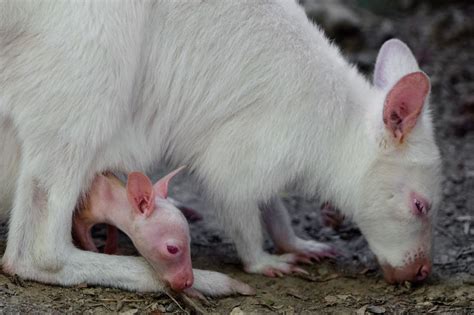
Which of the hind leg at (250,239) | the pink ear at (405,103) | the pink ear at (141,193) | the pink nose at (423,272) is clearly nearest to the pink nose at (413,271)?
the pink nose at (423,272)

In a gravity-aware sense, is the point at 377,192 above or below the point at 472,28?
below

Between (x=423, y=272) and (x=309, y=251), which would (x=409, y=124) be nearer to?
(x=423, y=272)

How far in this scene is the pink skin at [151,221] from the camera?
450 cm

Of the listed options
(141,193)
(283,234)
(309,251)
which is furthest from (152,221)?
(309,251)

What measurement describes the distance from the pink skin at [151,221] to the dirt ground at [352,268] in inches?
6.2

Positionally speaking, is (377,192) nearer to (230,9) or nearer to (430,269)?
(430,269)

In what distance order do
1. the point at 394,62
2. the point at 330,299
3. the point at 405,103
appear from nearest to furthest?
1. the point at 405,103
2. the point at 330,299
3. the point at 394,62

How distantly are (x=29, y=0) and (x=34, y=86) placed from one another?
405 mm

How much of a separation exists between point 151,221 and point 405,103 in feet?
4.44

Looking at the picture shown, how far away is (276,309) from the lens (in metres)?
4.66

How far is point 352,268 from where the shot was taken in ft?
17.8

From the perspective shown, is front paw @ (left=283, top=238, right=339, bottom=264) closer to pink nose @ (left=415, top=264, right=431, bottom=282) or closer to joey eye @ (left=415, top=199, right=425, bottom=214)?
pink nose @ (left=415, top=264, right=431, bottom=282)

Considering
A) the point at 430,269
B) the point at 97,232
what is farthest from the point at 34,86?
the point at 430,269

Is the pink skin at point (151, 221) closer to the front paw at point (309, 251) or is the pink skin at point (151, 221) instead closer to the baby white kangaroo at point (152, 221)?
the baby white kangaroo at point (152, 221)
